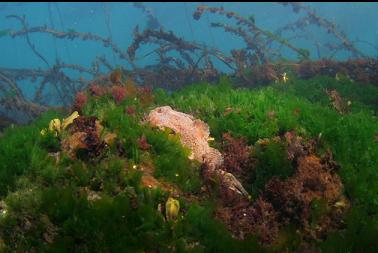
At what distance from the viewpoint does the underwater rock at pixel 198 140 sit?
20.9ft

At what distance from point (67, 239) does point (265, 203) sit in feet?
10.2

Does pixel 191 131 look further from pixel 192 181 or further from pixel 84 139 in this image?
pixel 84 139

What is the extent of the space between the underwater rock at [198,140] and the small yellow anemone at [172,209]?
4.14ft

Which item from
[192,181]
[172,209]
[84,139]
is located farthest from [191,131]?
[172,209]

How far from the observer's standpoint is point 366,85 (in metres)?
12.8

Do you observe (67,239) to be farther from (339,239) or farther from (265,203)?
(339,239)

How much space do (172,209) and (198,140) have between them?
94.1 inches

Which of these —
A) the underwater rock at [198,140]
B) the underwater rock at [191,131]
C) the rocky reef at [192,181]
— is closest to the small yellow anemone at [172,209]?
the rocky reef at [192,181]

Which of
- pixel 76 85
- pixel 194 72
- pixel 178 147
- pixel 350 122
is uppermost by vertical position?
pixel 350 122

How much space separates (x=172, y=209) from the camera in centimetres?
515

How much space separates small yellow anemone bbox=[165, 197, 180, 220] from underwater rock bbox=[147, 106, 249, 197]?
1.26 metres

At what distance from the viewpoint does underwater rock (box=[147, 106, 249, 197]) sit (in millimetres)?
6368

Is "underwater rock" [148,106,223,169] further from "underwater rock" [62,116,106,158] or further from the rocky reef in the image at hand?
"underwater rock" [62,116,106,158]

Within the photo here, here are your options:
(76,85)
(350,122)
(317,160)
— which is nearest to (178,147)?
(317,160)
